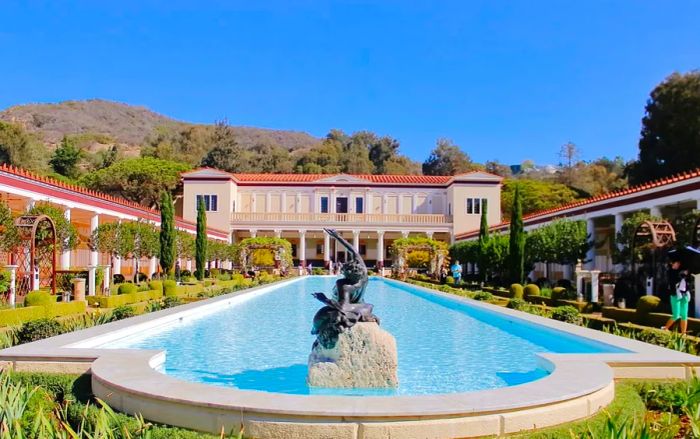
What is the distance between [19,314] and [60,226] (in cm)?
627

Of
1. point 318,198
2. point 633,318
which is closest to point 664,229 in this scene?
point 633,318

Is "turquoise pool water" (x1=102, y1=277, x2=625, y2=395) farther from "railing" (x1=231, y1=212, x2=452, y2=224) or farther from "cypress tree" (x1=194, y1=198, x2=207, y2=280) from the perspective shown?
"railing" (x1=231, y1=212, x2=452, y2=224)

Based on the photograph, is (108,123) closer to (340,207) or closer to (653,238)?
(340,207)

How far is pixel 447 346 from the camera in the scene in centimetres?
1034

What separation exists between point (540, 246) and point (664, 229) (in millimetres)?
7366

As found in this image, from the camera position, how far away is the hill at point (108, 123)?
335ft

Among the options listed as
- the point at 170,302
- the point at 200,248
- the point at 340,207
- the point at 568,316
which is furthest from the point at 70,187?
the point at 340,207

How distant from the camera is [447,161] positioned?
251 feet

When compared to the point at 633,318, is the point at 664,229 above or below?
above

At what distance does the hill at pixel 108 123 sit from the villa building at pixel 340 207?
49.1m

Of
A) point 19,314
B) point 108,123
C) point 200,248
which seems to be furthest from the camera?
point 108,123

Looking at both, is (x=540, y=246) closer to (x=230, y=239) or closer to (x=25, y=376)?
(x=25, y=376)

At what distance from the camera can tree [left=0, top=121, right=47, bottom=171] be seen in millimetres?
48406

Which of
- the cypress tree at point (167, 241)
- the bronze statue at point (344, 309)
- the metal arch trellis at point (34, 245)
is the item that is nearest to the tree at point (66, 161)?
the cypress tree at point (167, 241)
